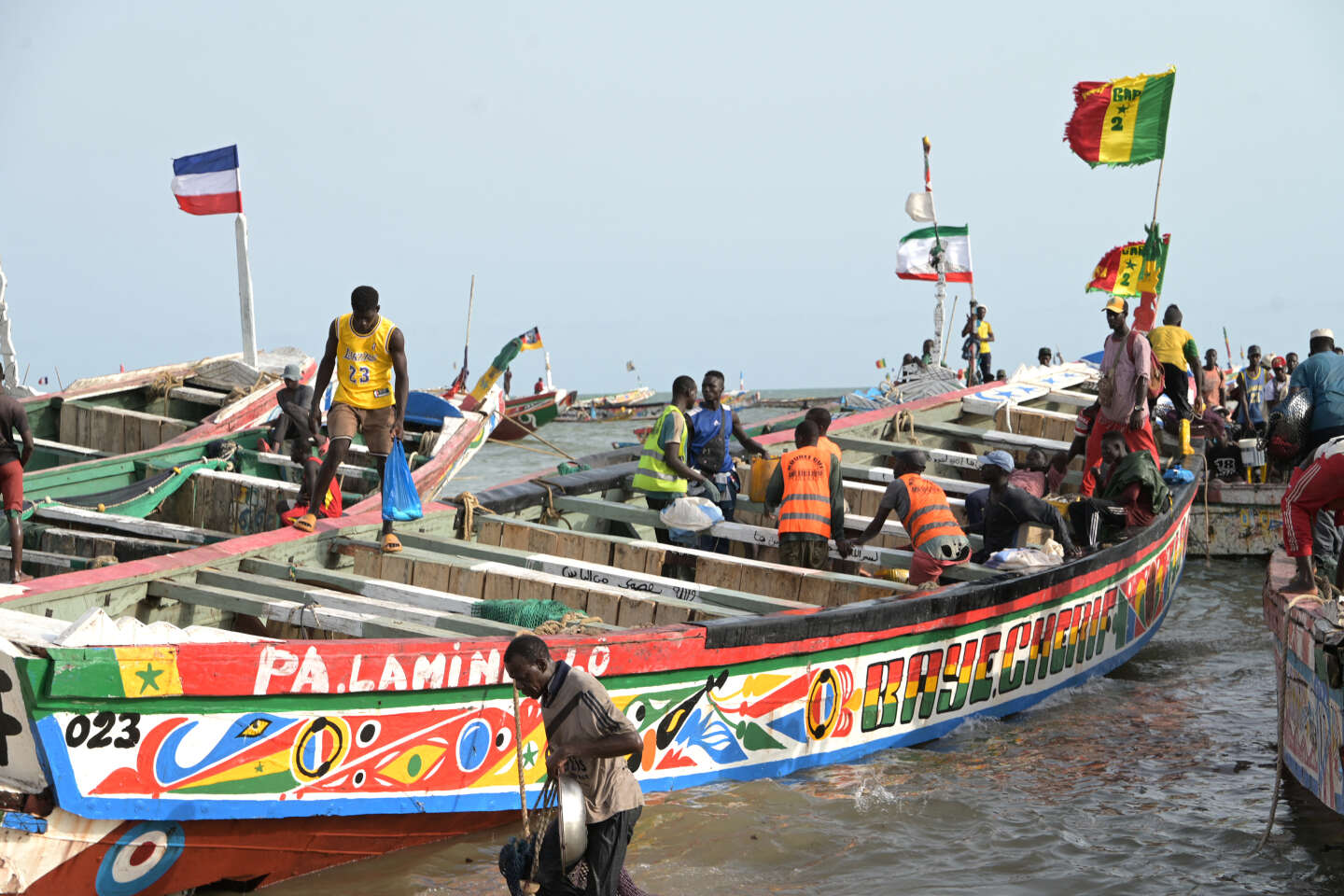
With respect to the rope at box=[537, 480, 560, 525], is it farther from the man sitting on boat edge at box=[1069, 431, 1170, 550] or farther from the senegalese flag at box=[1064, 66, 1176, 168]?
the senegalese flag at box=[1064, 66, 1176, 168]

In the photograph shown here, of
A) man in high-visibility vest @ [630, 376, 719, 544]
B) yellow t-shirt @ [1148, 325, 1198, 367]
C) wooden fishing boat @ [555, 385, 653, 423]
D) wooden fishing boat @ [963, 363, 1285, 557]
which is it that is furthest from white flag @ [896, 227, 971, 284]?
wooden fishing boat @ [555, 385, 653, 423]

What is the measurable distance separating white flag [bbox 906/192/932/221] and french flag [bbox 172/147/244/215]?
1022cm

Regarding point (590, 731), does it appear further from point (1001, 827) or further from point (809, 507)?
point (809, 507)

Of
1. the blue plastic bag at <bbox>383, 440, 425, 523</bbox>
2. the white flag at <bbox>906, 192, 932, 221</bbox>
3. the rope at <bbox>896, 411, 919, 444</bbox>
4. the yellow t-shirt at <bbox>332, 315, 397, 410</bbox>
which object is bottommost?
the rope at <bbox>896, 411, 919, 444</bbox>

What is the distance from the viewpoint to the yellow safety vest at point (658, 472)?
9453mm

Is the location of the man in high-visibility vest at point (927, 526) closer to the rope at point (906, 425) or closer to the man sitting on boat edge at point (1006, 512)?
the man sitting on boat edge at point (1006, 512)

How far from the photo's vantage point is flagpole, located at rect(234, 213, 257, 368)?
15.7 m

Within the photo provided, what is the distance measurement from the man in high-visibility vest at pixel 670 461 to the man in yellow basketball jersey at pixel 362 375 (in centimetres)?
198

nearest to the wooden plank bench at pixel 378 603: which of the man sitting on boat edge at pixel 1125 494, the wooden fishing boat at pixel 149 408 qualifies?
the man sitting on boat edge at pixel 1125 494

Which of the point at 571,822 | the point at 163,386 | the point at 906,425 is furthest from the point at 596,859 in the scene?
A: the point at 163,386

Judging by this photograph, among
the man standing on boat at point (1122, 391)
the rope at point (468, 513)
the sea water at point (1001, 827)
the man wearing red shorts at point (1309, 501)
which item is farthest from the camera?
the man standing on boat at point (1122, 391)

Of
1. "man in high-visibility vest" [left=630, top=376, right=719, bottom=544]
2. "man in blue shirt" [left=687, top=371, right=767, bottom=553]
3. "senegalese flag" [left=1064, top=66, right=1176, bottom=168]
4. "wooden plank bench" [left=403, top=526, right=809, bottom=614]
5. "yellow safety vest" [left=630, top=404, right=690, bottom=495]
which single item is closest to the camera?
"wooden plank bench" [left=403, top=526, right=809, bottom=614]

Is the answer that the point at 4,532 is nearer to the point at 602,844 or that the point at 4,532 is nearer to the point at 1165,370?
the point at 602,844

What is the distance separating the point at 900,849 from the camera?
21.5 feet
